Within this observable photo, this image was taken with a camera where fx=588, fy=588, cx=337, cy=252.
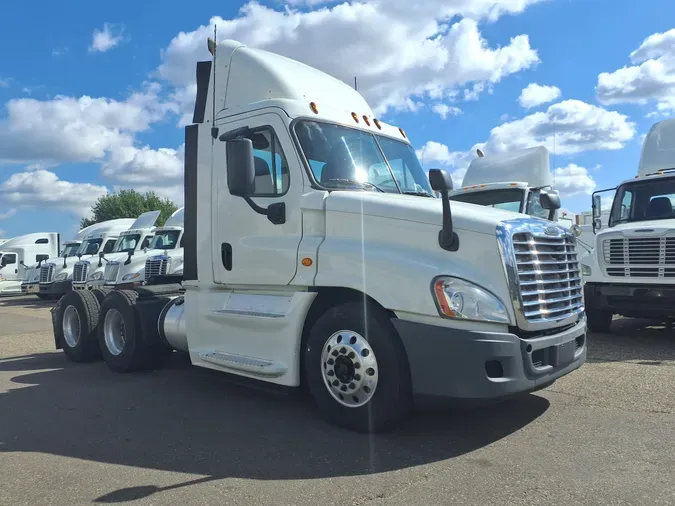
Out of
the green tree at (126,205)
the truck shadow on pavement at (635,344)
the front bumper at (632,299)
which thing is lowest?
the truck shadow on pavement at (635,344)

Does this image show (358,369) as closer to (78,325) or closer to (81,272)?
(78,325)

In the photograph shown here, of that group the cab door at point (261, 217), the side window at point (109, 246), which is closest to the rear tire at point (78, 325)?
the cab door at point (261, 217)

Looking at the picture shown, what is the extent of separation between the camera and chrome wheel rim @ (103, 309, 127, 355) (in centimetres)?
774

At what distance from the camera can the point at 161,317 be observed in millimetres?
7086

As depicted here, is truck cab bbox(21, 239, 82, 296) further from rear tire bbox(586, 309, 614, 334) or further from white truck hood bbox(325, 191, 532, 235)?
white truck hood bbox(325, 191, 532, 235)

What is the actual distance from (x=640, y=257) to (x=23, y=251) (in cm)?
3047

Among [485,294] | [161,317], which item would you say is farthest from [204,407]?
[485,294]

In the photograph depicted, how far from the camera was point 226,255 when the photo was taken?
5.79m

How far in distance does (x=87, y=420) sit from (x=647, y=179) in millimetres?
9030

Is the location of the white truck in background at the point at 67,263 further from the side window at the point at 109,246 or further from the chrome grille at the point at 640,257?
the chrome grille at the point at 640,257

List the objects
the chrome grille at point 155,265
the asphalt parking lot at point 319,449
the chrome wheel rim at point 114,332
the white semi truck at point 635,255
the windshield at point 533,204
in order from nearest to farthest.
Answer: the asphalt parking lot at point 319,449, the chrome wheel rim at point 114,332, the white semi truck at point 635,255, the windshield at point 533,204, the chrome grille at point 155,265

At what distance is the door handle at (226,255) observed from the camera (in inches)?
226

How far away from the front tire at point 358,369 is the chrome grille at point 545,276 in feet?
3.39

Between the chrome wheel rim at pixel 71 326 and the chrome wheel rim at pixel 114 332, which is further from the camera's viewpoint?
the chrome wheel rim at pixel 71 326
